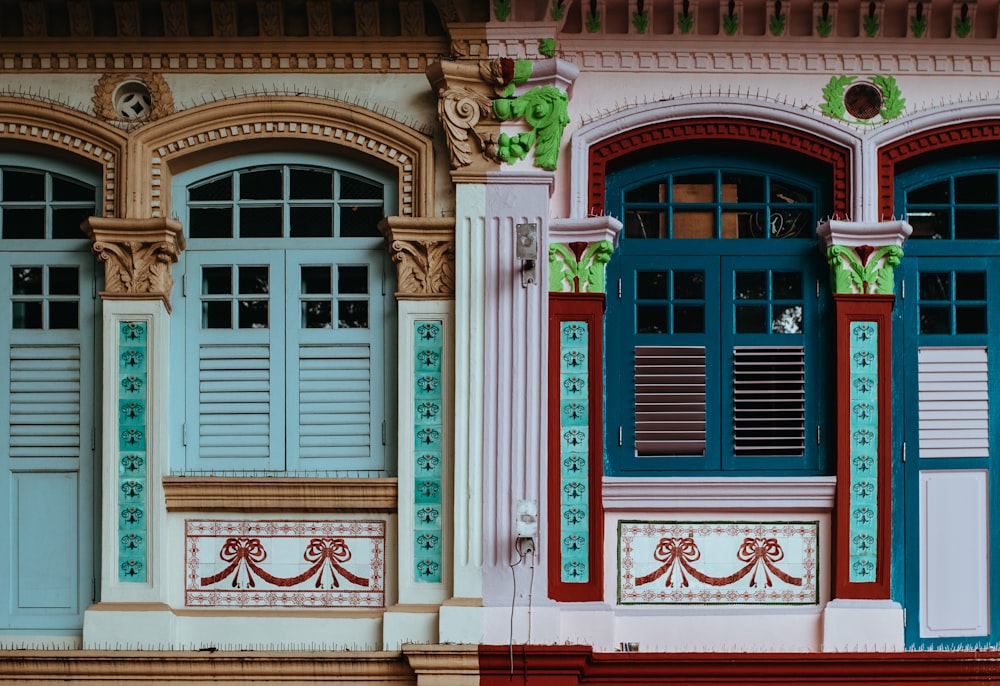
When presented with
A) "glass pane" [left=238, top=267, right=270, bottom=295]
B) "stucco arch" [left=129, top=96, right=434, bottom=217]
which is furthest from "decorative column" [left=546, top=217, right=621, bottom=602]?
"glass pane" [left=238, top=267, right=270, bottom=295]

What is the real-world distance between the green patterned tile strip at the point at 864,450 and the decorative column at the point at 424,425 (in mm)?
2386

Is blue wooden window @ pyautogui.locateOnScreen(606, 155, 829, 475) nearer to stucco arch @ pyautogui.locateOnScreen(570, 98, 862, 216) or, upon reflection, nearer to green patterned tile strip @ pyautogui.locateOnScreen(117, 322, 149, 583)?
stucco arch @ pyautogui.locateOnScreen(570, 98, 862, 216)

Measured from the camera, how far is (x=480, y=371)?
7988mm

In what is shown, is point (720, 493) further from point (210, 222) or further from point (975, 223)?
point (210, 222)

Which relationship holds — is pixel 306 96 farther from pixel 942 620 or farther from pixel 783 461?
pixel 942 620

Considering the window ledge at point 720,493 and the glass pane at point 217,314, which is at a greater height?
→ the glass pane at point 217,314

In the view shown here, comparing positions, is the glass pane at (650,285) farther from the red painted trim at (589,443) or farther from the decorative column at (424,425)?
the decorative column at (424,425)

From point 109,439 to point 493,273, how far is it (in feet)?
8.32

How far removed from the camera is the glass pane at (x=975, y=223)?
8398 mm

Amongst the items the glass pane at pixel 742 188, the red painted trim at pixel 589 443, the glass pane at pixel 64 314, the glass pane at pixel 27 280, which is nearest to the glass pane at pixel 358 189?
the red painted trim at pixel 589 443

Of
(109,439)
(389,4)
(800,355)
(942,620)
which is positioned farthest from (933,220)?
(109,439)

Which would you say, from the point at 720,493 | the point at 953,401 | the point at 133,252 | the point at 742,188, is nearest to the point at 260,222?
the point at 133,252

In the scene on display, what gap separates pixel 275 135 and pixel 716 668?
4201 mm

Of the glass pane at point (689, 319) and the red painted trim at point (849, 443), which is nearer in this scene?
the red painted trim at point (849, 443)
